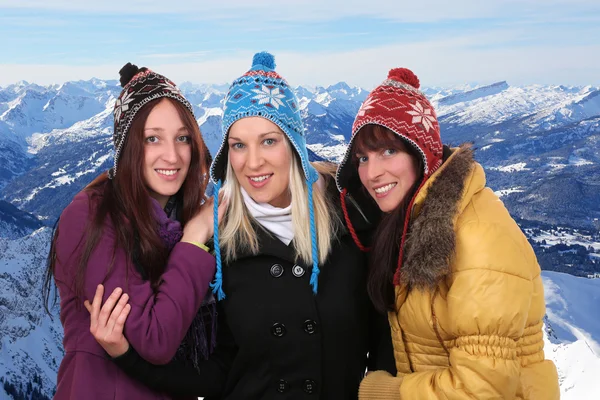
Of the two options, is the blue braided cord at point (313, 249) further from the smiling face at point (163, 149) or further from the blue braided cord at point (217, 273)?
the smiling face at point (163, 149)

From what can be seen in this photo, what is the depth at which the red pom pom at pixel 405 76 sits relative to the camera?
4.68m

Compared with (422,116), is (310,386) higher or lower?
lower

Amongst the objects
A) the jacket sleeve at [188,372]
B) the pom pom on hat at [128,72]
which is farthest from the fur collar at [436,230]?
the pom pom on hat at [128,72]

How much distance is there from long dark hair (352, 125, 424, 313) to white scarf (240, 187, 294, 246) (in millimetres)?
797

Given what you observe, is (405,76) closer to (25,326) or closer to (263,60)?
(263,60)

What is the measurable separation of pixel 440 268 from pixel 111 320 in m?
2.53

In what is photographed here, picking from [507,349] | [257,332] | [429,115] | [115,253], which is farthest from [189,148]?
[507,349]

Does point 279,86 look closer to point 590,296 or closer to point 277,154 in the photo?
point 277,154

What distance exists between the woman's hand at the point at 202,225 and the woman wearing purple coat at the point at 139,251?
0.03 feet

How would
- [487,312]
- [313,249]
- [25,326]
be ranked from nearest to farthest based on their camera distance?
[487,312] → [313,249] → [25,326]

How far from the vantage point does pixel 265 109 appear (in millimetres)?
4535

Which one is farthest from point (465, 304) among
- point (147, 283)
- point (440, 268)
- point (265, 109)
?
point (147, 283)

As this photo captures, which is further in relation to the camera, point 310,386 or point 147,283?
point 310,386

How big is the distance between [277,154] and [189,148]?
41.2 inches
